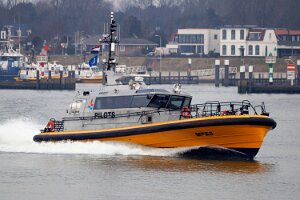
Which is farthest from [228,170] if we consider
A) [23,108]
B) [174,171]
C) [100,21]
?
[100,21]

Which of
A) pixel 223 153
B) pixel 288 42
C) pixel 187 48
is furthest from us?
pixel 187 48

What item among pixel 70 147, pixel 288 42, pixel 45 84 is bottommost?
pixel 45 84

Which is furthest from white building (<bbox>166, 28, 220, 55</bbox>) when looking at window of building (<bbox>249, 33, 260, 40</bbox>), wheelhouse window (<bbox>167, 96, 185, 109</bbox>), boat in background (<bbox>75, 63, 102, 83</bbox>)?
wheelhouse window (<bbox>167, 96, 185, 109</bbox>)

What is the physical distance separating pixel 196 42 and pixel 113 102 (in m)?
111

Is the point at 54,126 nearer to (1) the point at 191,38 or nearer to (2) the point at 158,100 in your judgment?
(2) the point at 158,100

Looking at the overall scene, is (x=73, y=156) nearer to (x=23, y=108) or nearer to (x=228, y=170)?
(x=228, y=170)

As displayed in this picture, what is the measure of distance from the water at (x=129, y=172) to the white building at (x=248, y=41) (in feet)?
310

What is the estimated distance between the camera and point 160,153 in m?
42.7

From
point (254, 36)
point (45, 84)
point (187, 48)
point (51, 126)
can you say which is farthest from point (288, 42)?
point (51, 126)

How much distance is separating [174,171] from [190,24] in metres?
132

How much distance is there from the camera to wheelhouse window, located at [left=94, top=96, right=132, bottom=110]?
141 ft

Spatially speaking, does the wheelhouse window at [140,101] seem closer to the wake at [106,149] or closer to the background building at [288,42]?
the wake at [106,149]

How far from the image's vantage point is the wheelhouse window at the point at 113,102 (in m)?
43.1

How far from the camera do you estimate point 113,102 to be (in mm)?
43438
